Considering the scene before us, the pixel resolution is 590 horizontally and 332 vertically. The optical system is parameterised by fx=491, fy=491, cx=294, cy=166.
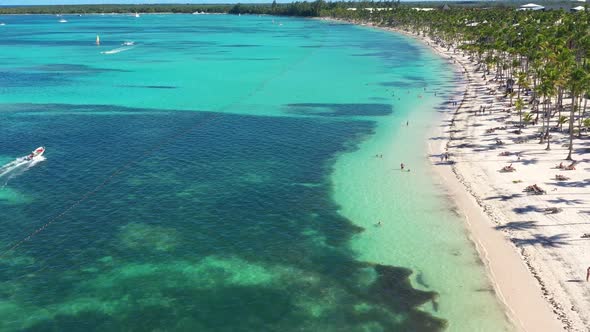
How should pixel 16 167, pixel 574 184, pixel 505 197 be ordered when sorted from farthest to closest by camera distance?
pixel 16 167
pixel 574 184
pixel 505 197

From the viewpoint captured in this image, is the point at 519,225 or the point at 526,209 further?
the point at 526,209

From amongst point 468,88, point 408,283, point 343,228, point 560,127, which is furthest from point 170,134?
point 468,88

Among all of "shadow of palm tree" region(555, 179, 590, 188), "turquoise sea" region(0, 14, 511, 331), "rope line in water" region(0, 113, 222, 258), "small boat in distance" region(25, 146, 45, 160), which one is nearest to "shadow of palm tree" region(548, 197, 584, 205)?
"shadow of palm tree" region(555, 179, 590, 188)

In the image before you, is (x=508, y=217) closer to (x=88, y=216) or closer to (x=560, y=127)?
(x=560, y=127)

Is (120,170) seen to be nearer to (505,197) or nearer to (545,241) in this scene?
(505,197)

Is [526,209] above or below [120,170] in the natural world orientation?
below

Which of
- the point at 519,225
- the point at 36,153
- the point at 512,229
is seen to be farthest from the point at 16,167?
the point at 519,225
